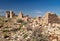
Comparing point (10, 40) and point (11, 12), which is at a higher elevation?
point (11, 12)

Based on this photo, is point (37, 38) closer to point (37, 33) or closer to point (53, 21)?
point (37, 33)

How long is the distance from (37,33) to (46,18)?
13323 millimetres

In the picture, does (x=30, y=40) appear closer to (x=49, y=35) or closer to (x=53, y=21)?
(x=49, y=35)

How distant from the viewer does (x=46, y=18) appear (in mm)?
26703

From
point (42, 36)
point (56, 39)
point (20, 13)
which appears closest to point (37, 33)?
point (42, 36)

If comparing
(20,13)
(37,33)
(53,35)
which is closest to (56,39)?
(53,35)

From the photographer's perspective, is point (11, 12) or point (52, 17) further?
point (11, 12)

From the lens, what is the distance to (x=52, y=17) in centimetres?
2666

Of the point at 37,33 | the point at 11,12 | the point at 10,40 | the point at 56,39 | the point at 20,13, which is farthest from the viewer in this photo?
the point at 11,12

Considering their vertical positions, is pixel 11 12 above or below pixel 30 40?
above

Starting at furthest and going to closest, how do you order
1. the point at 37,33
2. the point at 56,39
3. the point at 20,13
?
1. the point at 20,13
2. the point at 37,33
3. the point at 56,39

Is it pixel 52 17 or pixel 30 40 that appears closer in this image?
pixel 30 40

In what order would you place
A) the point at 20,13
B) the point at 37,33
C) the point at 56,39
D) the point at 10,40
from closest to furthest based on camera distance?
1. the point at 56,39
2. the point at 37,33
3. the point at 10,40
4. the point at 20,13

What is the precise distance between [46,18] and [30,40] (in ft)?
45.4
